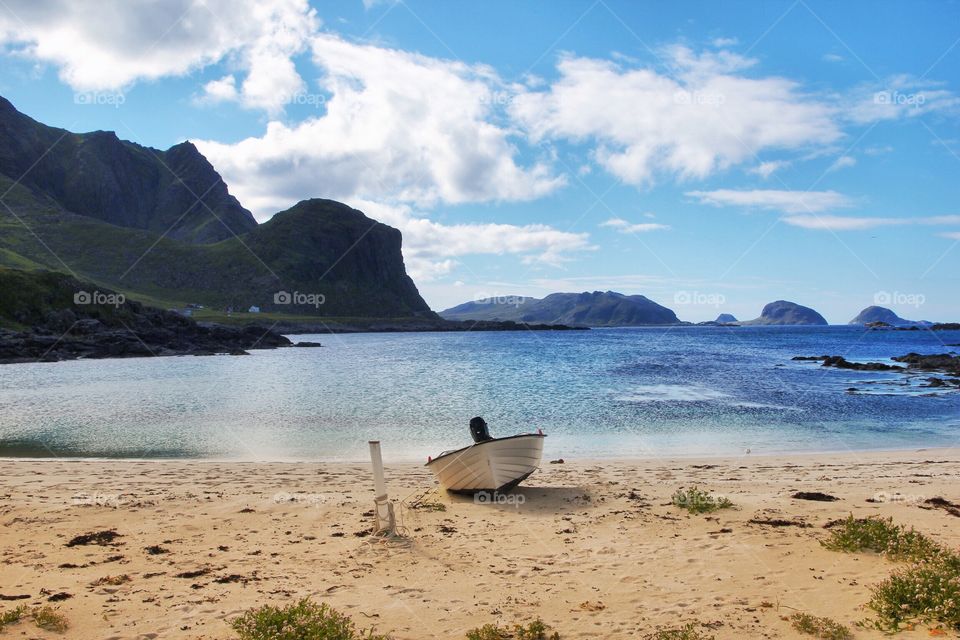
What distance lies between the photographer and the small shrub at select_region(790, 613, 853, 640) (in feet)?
24.9

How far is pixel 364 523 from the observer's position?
13.1 m

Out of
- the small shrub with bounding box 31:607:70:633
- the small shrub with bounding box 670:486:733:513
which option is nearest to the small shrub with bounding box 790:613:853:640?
the small shrub with bounding box 670:486:733:513

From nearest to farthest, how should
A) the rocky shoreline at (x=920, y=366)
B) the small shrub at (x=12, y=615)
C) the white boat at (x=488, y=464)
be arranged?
the small shrub at (x=12, y=615) → the white boat at (x=488, y=464) → the rocky shoreline at (x=920, y=366)

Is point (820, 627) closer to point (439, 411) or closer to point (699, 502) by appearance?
point (699, 502)

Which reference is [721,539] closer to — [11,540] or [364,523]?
[364,523]

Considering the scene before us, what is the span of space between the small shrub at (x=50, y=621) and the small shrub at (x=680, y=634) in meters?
7.42

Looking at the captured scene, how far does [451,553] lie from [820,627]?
239 inches

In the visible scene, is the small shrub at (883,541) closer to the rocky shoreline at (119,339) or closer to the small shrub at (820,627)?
the small shrub at (820,627)

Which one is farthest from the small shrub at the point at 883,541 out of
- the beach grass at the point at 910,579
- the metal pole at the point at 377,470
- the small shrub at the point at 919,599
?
the metal pole at the point at 377,470

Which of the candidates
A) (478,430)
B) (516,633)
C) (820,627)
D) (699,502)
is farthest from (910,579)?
(478,430)

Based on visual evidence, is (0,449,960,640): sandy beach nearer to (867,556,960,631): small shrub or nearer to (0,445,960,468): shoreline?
(867,556,960,631): small shrub

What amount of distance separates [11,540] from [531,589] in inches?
387

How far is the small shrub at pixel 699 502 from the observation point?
13688 mm

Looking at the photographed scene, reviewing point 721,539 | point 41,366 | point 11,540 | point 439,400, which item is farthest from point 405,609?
point 41,366
